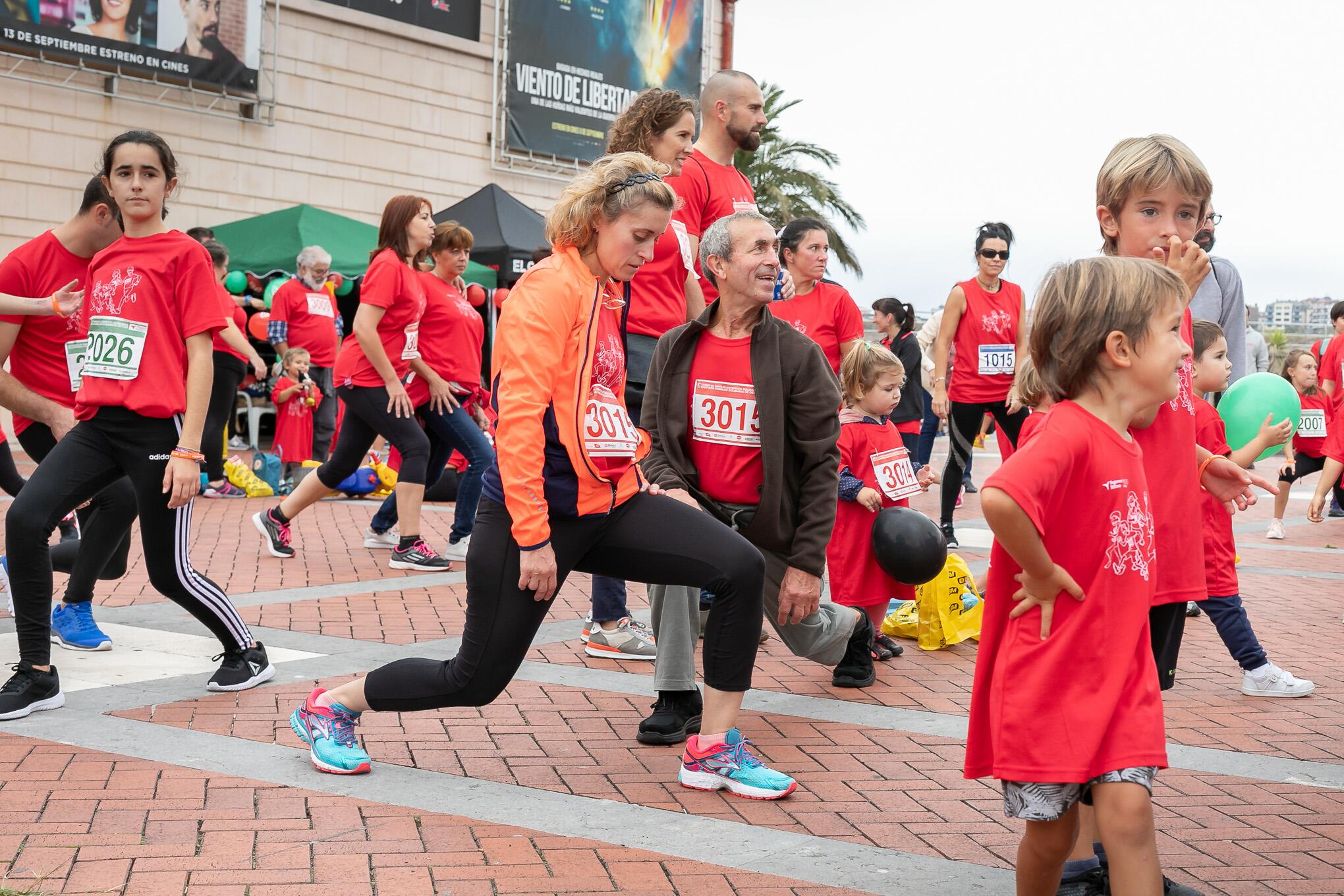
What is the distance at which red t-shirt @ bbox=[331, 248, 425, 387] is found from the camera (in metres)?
8.21

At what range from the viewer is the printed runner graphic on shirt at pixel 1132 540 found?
2.71 m

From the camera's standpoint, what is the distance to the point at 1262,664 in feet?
18.4

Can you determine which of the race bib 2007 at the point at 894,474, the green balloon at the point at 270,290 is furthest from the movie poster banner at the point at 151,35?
the race bib 2007 at the point at 894,474

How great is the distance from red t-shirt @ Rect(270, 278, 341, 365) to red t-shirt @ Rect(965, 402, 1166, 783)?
11573 mm

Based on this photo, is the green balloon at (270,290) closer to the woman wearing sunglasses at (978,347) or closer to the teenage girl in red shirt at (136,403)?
the woman wearing sunglasses at (978,347)

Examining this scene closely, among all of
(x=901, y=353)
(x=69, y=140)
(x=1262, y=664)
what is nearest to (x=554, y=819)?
(x=1262, y=664)

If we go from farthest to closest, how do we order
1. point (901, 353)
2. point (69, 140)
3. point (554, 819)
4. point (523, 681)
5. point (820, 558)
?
point (69, 140) < point (901, 353) < point (523, 681) < point (820, 558) < point (554, 819)

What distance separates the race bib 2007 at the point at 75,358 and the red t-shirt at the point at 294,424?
7.28 m

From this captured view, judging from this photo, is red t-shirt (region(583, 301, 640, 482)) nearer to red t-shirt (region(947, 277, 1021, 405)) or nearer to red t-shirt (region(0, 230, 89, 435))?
red t-shirt (region(0, 230, 89, 435))

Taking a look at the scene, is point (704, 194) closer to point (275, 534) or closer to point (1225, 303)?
point (1225, 303)

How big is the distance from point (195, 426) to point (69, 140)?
15.3 meters

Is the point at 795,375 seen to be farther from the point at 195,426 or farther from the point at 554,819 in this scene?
the point at 195,426

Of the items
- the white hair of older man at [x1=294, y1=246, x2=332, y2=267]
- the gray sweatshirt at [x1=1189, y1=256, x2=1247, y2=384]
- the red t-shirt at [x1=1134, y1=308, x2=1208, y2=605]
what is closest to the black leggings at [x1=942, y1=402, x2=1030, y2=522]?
the gray sweatshirt at [x1=1189, y1=256, x2=1247, y2=384]

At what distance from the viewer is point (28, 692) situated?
4668 mm
